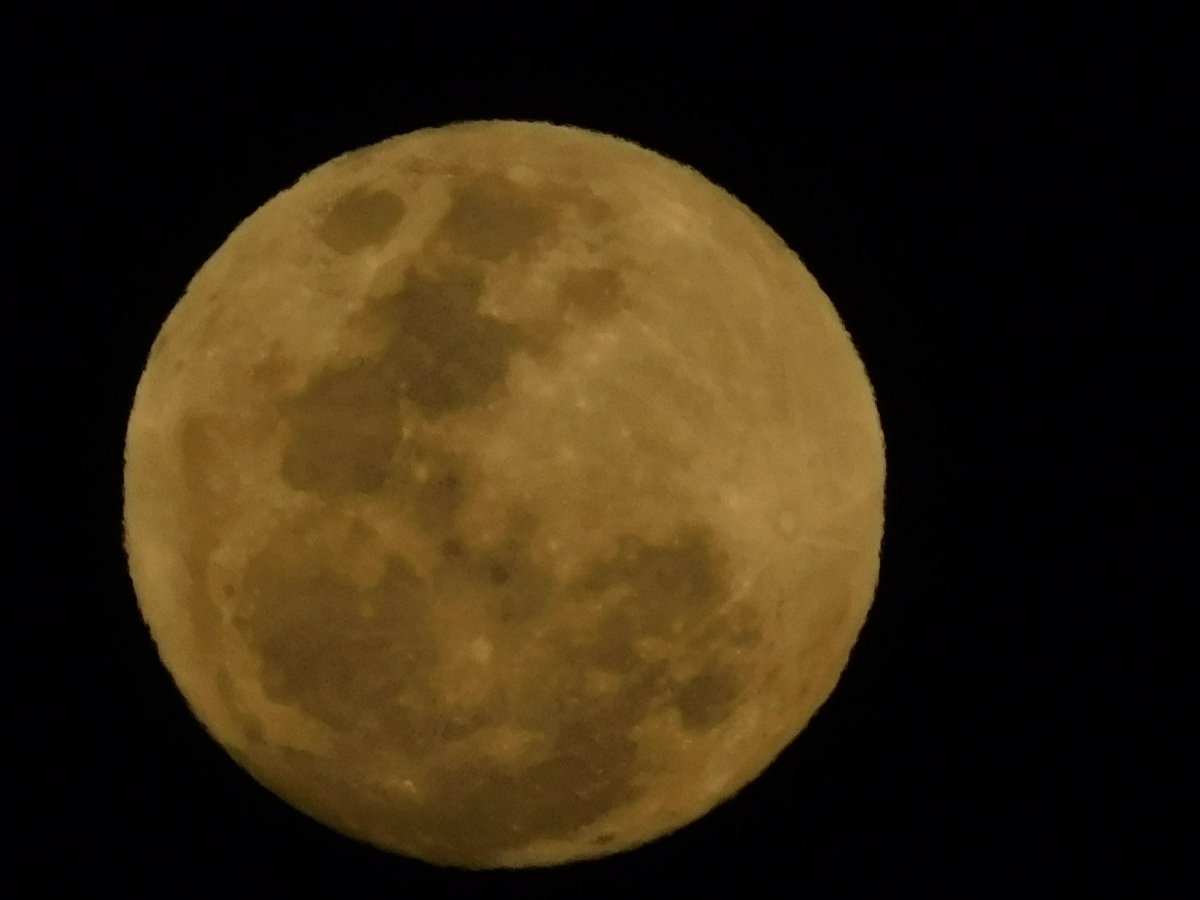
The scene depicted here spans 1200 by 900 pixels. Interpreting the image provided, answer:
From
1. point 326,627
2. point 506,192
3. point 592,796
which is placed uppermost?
point 506,192

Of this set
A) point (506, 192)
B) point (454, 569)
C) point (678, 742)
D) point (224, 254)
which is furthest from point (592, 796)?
point (224, 254)

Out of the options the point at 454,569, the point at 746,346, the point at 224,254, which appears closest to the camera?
the point at 454,569

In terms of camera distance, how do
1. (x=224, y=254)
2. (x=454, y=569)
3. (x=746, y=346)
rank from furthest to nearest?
(x=224, y=254)
(x=746, y=346)
(x=454, y=569)

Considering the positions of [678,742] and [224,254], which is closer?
[678,742]

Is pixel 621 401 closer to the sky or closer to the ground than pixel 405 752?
closer to the sky

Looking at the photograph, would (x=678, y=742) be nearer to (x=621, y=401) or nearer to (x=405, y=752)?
(x=405, y=752)

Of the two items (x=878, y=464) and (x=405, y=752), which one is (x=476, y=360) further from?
(x=878, y=464)
